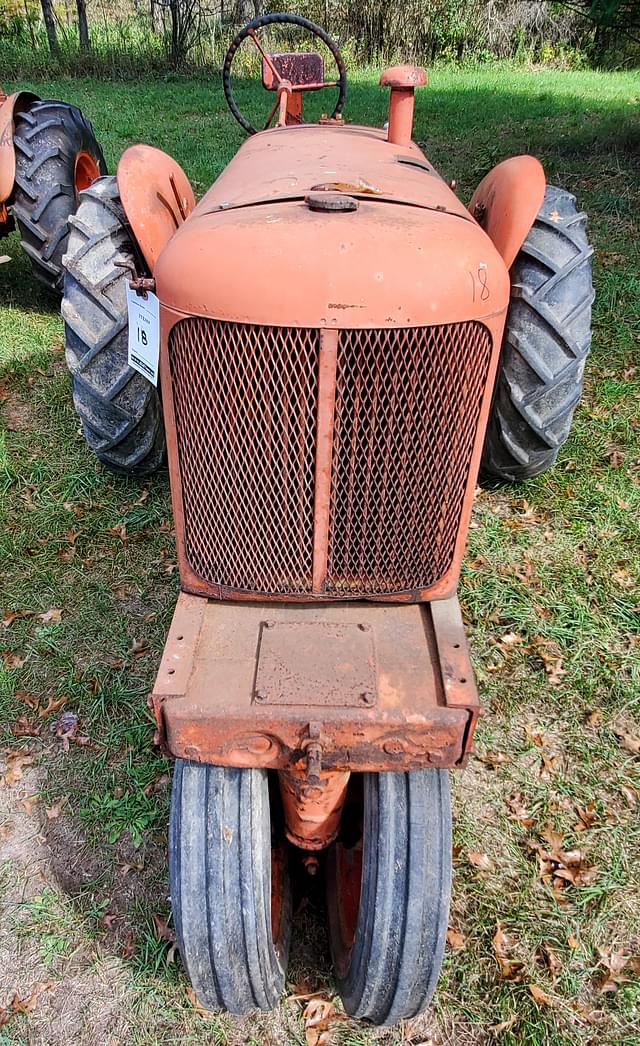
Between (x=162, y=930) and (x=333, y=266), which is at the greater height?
(x=333, y=266)

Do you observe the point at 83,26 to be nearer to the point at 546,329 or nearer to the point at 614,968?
the point at 546,329

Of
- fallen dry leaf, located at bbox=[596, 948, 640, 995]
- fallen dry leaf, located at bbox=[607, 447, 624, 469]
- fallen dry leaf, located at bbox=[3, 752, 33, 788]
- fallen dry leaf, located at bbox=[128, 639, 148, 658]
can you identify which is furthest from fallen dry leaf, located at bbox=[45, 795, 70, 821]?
fallen dry leaf, located at bbox=[607, 447, 624, 469]

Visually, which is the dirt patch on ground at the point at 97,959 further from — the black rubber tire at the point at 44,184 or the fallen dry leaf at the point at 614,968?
the black rubber tire at the point at 44,184

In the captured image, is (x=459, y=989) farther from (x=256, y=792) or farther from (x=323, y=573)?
(x=323, y=573)

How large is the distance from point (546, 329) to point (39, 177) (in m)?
3.78

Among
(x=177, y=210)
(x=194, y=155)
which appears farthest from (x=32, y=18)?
(x=177, y=210)

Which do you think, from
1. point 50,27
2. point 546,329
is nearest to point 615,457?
point 546,329

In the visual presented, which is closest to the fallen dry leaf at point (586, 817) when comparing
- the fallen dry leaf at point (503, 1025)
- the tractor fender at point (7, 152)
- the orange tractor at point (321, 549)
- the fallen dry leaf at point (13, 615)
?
the fallen dry leaf at point (503, 1025)

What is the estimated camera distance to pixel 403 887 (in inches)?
72.2

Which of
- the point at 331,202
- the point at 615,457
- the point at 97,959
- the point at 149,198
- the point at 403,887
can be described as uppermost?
the point at 331,202

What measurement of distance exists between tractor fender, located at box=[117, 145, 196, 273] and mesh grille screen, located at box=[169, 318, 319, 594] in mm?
997

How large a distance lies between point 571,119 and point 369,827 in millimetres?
10722

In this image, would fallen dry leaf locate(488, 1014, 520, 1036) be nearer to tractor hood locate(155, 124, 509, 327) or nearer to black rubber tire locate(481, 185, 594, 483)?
tractor hood locate(155, 124, 509, 327)

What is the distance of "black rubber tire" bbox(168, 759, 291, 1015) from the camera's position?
6.03 ft
